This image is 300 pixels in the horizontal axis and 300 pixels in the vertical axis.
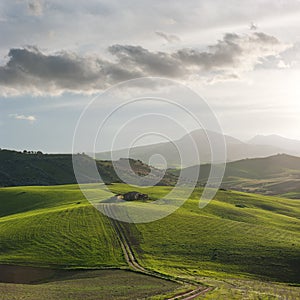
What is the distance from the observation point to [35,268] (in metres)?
64.8

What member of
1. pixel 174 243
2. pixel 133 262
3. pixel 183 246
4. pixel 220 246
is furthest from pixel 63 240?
pixel 220 246

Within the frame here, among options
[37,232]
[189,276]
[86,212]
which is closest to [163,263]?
[189,276]

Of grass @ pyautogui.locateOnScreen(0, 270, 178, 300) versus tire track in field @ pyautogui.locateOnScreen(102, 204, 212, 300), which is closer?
tire track in field @ pyautogui.locateOnScreen(102, 204, 212, 300)

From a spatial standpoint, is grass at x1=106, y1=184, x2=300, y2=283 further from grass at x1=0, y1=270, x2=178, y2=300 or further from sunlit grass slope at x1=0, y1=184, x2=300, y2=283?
A: grass at x1=0, y1=270, x2=178, y2=300

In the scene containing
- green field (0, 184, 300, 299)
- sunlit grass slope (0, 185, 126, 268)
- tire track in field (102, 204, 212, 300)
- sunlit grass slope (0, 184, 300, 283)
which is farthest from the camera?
sunlit grass slope (0, 185, 126, 268)

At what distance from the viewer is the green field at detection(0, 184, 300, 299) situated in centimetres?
5822

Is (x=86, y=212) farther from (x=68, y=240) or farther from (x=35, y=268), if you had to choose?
(x=35, y=268)

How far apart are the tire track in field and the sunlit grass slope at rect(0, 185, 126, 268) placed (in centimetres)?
125

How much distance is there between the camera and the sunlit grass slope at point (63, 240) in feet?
223

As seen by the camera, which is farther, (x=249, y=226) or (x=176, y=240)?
(x=249, y=226)

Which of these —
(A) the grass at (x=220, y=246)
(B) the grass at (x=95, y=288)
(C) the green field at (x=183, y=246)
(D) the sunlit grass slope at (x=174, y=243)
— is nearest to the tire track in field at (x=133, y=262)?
(C) the green field at (x=183, y=246)

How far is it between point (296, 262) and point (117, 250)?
1158 inches

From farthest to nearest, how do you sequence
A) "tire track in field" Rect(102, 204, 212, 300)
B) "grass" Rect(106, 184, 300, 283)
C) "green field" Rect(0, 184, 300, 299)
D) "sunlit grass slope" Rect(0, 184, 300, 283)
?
"sunlit grass slope" Rect(0, 184, 300, 283)
"grass" Rect(106, 184, 300, 283)
"green field" Rect(0, 184, 300, 299)
"tire track in field" Rect(102, 204, 212, 300)

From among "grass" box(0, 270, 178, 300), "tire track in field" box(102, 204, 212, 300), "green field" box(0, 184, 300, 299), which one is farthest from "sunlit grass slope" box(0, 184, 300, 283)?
"grass" box(0, 270, 178, 300)
